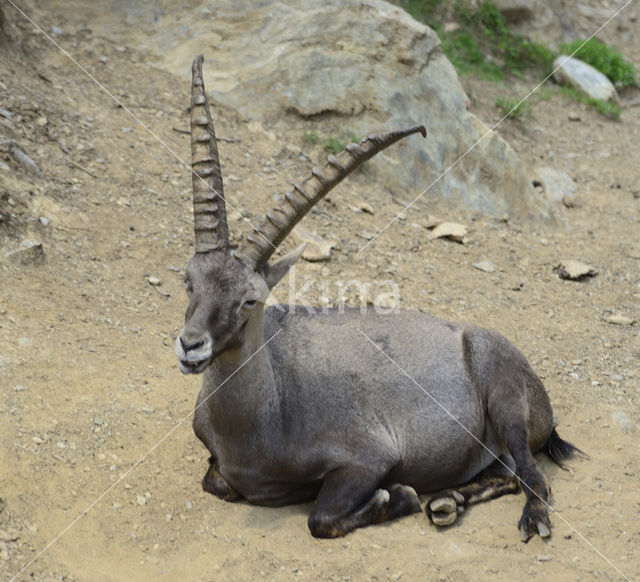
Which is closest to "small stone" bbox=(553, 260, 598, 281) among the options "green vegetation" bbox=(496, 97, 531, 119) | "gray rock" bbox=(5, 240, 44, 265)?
"green vegetation" bbox=(496, 97, 531, 119)

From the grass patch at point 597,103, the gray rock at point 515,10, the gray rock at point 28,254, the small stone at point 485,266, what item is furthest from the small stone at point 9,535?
the gray rock at point 515,10

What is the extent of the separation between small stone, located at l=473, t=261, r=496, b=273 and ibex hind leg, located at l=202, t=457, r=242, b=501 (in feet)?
20.0

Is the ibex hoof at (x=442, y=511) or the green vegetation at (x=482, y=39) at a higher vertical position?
the ibex hoof at (x=442, y=511)

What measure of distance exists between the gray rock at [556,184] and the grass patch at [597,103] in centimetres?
305

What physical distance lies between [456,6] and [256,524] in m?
14.5

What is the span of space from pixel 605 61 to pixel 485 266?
9.59 m

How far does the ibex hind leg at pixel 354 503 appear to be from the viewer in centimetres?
689

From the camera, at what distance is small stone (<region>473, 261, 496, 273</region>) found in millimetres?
12289

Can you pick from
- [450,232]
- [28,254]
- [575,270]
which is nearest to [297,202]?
[28,254]

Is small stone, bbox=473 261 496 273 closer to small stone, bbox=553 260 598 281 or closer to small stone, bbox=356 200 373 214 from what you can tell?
small stone, bbox=553 260 598 281

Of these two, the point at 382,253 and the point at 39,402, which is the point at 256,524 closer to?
the point at 39,402

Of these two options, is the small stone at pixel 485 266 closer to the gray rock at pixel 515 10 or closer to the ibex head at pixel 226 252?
the ibex head at pixel 226 252

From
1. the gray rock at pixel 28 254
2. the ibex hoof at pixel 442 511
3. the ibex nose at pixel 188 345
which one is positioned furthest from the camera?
the gray rock at pixel 28 254

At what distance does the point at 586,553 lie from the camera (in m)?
6.76
